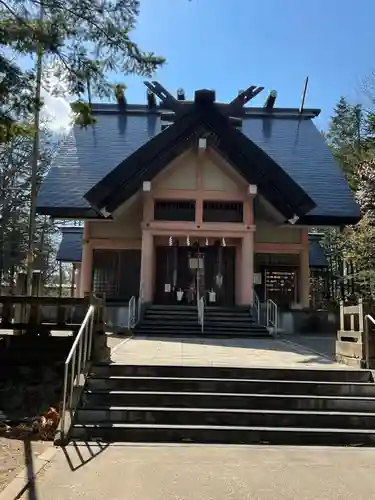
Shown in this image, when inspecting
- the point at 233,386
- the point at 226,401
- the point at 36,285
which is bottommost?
the point at 226,401

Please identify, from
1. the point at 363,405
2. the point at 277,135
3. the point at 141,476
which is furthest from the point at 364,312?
the point at 277,135

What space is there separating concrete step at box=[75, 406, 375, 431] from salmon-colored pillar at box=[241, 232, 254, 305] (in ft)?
31.9

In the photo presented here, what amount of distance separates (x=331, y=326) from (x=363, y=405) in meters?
9.71

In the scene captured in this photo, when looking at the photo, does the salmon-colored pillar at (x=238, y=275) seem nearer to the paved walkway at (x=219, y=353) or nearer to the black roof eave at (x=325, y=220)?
the black roof eave at (x=325, y=220)

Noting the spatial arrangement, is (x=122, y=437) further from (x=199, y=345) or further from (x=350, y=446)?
(x=199, y=345)

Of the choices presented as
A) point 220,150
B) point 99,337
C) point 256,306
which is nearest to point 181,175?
point 220,150

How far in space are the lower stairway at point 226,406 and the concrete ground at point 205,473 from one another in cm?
30

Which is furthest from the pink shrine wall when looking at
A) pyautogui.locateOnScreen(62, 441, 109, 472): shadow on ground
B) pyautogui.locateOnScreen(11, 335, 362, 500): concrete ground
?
pyautogui.locateOnScreen(11, 335, 362, 500): concrete ground

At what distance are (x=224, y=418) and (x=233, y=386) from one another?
0.76m

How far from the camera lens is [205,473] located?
4.49 meters

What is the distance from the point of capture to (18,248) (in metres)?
27.9

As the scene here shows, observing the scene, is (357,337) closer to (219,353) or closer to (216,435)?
(219,353)

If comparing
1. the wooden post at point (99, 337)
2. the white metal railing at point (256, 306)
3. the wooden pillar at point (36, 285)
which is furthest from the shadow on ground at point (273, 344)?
the wooden post at point (99, 337)

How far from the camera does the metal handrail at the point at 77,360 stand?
5555 millimetres
